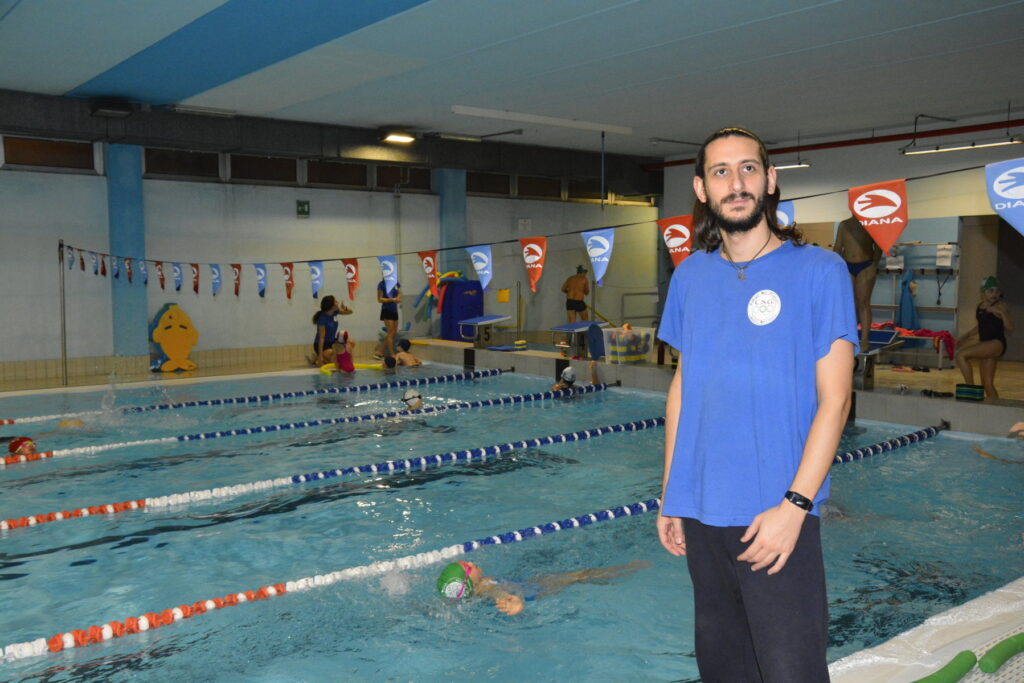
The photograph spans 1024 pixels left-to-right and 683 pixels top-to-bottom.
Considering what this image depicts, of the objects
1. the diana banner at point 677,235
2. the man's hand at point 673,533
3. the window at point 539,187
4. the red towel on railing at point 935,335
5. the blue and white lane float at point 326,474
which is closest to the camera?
the man's hand at point 673,533

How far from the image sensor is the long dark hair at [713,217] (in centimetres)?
182

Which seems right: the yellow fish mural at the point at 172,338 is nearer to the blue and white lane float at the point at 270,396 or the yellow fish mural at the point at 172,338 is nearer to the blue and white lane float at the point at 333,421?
the blue and white lane float at the point at 270,396

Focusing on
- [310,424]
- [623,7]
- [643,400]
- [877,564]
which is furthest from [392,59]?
[877,564]

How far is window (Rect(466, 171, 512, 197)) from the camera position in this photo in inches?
639

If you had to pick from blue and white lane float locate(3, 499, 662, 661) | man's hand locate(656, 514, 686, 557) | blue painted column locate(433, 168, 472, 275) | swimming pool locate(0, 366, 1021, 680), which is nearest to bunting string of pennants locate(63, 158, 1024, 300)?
man's hand locate(656, 514, 686, 557)

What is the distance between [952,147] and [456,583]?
11871 millimetres

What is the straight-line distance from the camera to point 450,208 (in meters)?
15.5

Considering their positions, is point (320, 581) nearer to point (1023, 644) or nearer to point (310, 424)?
point (1023, 644)

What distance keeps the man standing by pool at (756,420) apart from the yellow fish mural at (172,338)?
462 inches

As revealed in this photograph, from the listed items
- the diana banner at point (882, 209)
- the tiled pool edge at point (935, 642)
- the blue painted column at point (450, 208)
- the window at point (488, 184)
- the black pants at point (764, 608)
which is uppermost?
the window at point (488, 184)

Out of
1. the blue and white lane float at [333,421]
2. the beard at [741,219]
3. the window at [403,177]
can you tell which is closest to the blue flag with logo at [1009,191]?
the beard at [741,219]

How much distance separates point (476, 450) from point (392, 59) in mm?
4219

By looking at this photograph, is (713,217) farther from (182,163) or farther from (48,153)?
(182,163)

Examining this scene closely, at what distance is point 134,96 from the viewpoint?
10.8 meters
